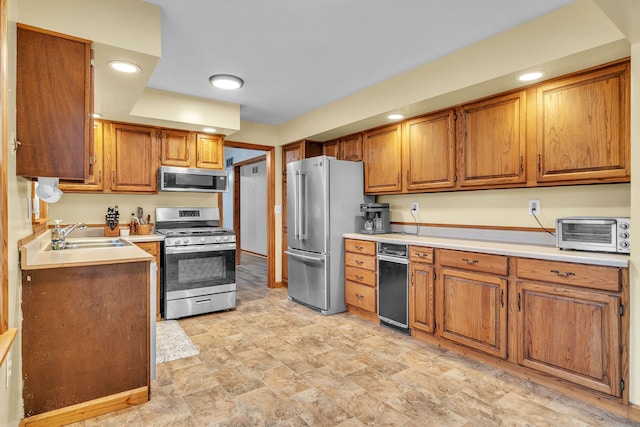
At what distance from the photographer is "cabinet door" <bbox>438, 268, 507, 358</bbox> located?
8.35 ft

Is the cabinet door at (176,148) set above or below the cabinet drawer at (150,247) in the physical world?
above

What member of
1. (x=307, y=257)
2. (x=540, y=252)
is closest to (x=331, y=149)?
(x=307, y=257)

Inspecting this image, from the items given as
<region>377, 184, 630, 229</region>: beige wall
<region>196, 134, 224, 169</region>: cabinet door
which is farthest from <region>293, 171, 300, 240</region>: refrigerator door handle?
<region>377, 184, 630, 229</region>: beige wall

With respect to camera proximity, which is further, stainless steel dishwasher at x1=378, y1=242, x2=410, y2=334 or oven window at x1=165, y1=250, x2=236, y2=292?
oven window at x1=165, y1=250, x2=236, y2=292

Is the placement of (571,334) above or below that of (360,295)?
above

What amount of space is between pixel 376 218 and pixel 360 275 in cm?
72

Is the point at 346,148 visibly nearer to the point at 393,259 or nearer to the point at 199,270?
the point at 393,259

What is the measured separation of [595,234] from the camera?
7.32ft

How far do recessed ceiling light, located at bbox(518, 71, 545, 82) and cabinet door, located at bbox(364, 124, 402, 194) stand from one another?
4.47 feet

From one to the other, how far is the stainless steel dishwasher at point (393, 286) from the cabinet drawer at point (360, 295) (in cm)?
12

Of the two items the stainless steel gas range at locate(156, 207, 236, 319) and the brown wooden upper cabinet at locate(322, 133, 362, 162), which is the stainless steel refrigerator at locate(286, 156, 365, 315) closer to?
the brown wooden upper cabinet at locate(322, 133, 362, 162)

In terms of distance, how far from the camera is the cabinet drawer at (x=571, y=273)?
2.03 meters

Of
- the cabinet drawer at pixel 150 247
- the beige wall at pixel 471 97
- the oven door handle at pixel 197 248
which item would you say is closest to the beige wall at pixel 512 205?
the beige wall at pixel 471 97

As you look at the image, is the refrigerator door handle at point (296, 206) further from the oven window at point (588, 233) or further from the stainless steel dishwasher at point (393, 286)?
the oven window at point (588, 233)
